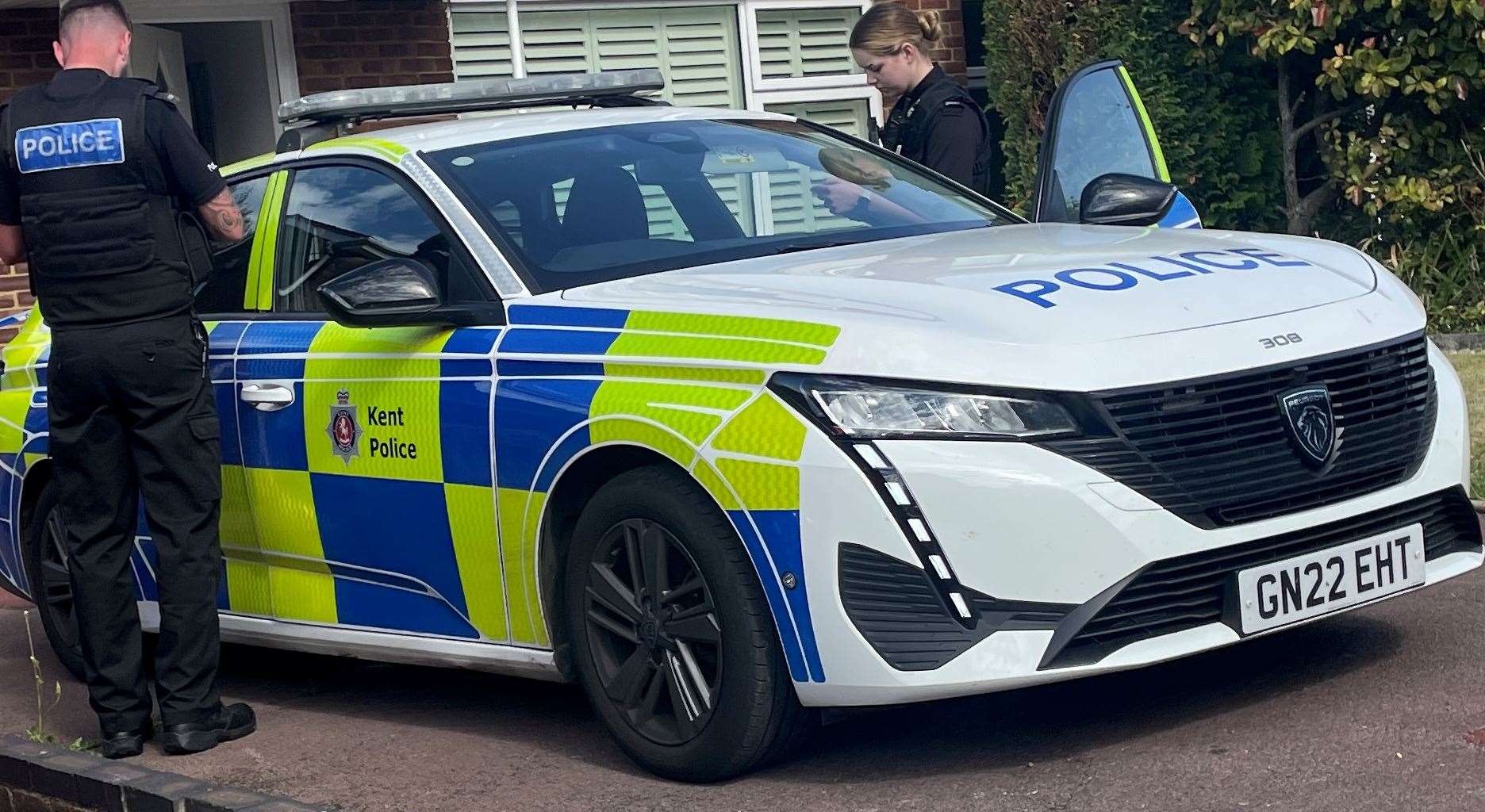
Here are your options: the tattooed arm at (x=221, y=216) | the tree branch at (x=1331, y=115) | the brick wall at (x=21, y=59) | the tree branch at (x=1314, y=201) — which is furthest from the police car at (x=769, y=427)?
the tree branch at (x=1314, y=201)

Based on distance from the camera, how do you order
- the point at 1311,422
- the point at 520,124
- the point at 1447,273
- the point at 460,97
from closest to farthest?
the point at 1311,422 < the point at 520,124 < the point at 460,97 < the point at 1447,273

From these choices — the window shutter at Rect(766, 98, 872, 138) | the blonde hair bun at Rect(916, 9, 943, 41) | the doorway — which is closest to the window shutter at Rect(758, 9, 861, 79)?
the window shutter at Rect(766, 98, 872, 138)

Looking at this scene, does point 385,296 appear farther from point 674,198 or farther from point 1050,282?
point 1050,282

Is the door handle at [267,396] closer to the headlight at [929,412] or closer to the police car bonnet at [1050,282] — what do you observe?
the police car bonnet at [1050,282]

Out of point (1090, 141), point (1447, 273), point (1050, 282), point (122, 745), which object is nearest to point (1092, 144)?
point (1090, 141)

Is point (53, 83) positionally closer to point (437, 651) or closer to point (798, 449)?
point (437, 651)

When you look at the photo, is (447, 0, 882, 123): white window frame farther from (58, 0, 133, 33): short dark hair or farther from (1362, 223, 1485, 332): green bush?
(58, 0, 133, 33): short dark hair

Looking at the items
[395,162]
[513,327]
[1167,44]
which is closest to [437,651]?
[513,327]

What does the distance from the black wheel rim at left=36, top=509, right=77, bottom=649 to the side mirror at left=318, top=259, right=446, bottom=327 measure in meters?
1.71

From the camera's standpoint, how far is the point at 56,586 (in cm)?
627

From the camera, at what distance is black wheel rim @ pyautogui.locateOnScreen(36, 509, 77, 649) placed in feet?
20.3

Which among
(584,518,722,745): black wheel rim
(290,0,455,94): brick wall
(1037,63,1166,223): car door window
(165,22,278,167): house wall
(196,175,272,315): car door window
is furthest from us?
(165,22,278,167): house wall

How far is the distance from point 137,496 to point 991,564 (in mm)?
2387

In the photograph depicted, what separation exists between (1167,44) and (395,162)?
7.63 meters
